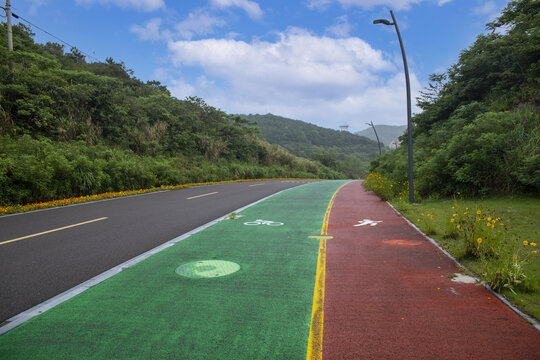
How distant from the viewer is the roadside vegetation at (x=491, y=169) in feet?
17.5

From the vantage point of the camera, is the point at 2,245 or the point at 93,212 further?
the point at 93,212

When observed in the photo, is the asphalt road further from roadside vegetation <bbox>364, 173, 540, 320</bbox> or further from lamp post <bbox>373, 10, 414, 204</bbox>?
lamp post <bbox>373, 10, 414, 204</bbox>

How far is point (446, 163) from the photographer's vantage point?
12.8 meters

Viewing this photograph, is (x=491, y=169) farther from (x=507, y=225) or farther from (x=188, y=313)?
(x=188, y=313)

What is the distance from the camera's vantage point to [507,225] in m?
7.74

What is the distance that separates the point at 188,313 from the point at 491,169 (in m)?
11.9

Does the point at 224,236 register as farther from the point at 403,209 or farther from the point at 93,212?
the point at 403,209

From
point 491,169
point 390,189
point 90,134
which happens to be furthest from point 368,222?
point 90,134

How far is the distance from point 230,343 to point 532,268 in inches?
188

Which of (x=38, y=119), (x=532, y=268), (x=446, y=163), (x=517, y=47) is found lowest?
(x=532, y=268)

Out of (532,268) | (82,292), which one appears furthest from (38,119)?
(532,268)

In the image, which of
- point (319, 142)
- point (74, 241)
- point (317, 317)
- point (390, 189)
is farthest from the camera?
point (319, 142)

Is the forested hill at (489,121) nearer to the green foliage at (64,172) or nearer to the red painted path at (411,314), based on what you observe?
the red painted path at (411,314)

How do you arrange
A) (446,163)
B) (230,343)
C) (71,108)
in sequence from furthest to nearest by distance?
(71,108) → (446,163) → (230,343)
